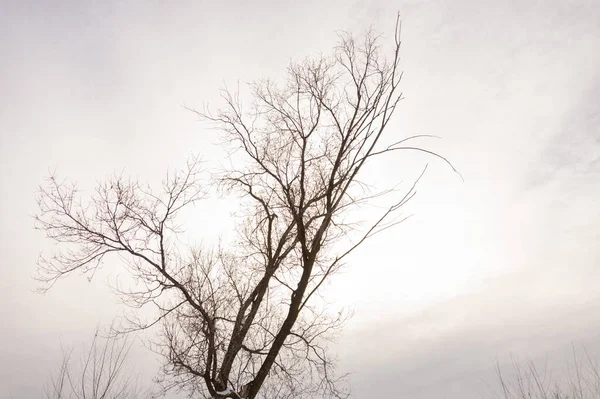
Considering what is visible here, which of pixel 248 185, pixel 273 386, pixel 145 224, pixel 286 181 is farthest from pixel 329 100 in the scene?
pixel 273 386

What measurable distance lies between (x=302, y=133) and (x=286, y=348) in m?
3.97

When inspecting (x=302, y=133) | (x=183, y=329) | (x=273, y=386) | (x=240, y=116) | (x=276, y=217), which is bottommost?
(x=273, y=386)

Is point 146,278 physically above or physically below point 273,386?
above

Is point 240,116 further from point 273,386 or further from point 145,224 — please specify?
point 273,386

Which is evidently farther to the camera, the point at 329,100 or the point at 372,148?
the point at 329,100

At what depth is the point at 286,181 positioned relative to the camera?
7.84 meters

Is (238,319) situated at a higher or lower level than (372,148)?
lower

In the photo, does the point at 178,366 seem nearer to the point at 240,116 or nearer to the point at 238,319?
the point at 238,319

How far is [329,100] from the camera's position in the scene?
7.52 m

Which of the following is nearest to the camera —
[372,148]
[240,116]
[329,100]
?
[372,148]

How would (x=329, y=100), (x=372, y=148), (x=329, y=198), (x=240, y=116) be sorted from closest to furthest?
1. (x=372, y=148)
2. (x=329, y=198)
3. (x=329, y=100)
4. (x=240, y=116)

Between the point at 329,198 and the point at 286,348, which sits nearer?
the point at 329,198

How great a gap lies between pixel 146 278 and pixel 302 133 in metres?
3.93

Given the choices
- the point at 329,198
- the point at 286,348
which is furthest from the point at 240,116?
the point at 286,348
